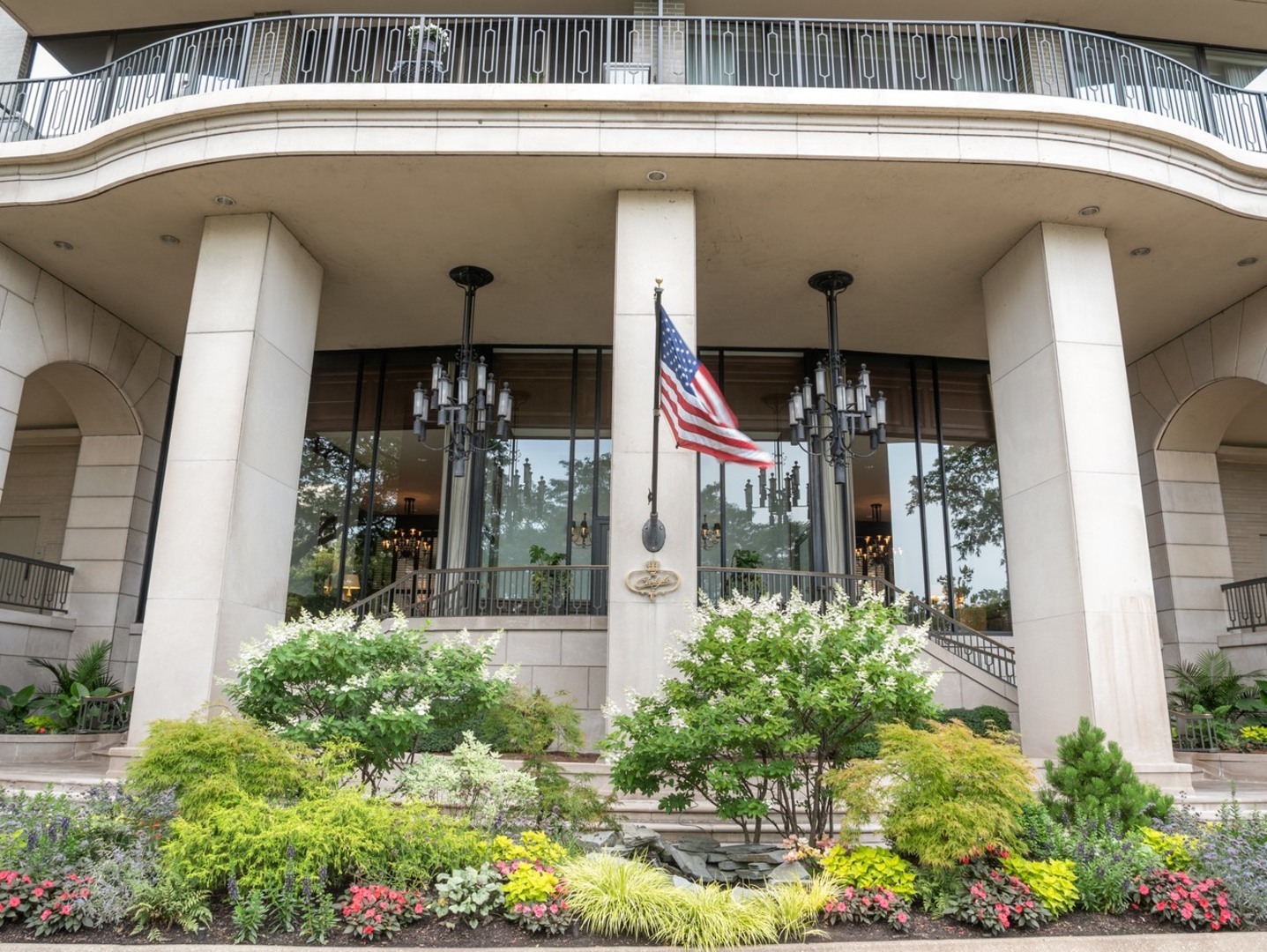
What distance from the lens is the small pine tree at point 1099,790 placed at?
6.93m

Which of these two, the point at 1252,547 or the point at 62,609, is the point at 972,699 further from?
the point at 62,609

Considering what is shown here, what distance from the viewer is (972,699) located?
12.9 meters

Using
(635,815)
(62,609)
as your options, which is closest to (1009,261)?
(635,815)

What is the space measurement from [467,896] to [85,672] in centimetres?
1124

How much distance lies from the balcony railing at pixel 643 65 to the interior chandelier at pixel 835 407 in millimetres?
3018

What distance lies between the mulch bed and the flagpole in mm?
4985

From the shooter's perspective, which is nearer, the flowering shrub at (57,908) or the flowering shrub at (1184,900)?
the flowering shrub at (57,908)

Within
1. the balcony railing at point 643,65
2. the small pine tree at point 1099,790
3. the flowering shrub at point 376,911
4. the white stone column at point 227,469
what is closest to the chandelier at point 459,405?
the white stone column at point 227,469

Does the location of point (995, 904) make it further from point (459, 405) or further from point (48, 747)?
point (48, 747)

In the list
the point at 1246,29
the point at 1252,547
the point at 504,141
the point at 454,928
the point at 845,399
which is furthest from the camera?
the point at 1252,547

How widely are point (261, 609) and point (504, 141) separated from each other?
22.1 feet

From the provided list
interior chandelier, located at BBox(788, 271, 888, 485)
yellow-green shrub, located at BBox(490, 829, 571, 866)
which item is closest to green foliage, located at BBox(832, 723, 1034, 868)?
yellow-green shrub, located at BBox(490, 829, 571, 866)

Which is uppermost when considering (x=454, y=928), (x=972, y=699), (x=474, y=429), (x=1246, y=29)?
(x=1246, y=29)

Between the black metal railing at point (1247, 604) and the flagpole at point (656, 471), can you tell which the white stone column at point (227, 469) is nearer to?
the flagpole at point (656, 471)
